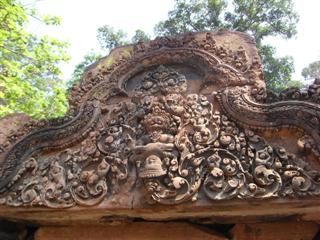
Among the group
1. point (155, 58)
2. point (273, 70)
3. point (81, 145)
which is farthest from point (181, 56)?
point (273, 70)

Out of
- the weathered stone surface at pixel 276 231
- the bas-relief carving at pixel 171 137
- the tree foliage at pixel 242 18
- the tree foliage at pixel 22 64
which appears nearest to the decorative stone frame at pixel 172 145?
the bas-relief carving at pixel 171 137

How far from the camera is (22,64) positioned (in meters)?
9.05

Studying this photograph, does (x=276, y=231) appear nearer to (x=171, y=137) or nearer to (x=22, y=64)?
(x=171, y=137)

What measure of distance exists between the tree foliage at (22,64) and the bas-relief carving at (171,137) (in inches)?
172

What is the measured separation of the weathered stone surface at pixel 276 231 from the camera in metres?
2.99

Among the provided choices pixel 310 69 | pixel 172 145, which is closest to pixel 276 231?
pixel 172 145

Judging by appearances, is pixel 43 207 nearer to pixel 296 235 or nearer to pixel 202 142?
pixel 202 142

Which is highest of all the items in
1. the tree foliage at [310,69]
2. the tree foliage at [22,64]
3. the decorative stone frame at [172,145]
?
the tree foliage at [310,69]

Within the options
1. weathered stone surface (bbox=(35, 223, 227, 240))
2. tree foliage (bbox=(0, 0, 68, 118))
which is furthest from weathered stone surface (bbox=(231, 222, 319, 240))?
tree foliage (bbox=(0, 0, 68, 118))

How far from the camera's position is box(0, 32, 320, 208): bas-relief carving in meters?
2.66

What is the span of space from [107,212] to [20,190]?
0.72 metres

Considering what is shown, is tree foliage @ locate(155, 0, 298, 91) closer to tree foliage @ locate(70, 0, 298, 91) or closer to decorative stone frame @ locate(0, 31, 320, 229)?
tree foliage @ locate(70, 0, 298, 91)

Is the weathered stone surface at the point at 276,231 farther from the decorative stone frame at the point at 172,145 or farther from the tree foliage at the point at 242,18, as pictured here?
the tree foliage at the point at 242,18

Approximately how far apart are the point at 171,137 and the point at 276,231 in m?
1.09
